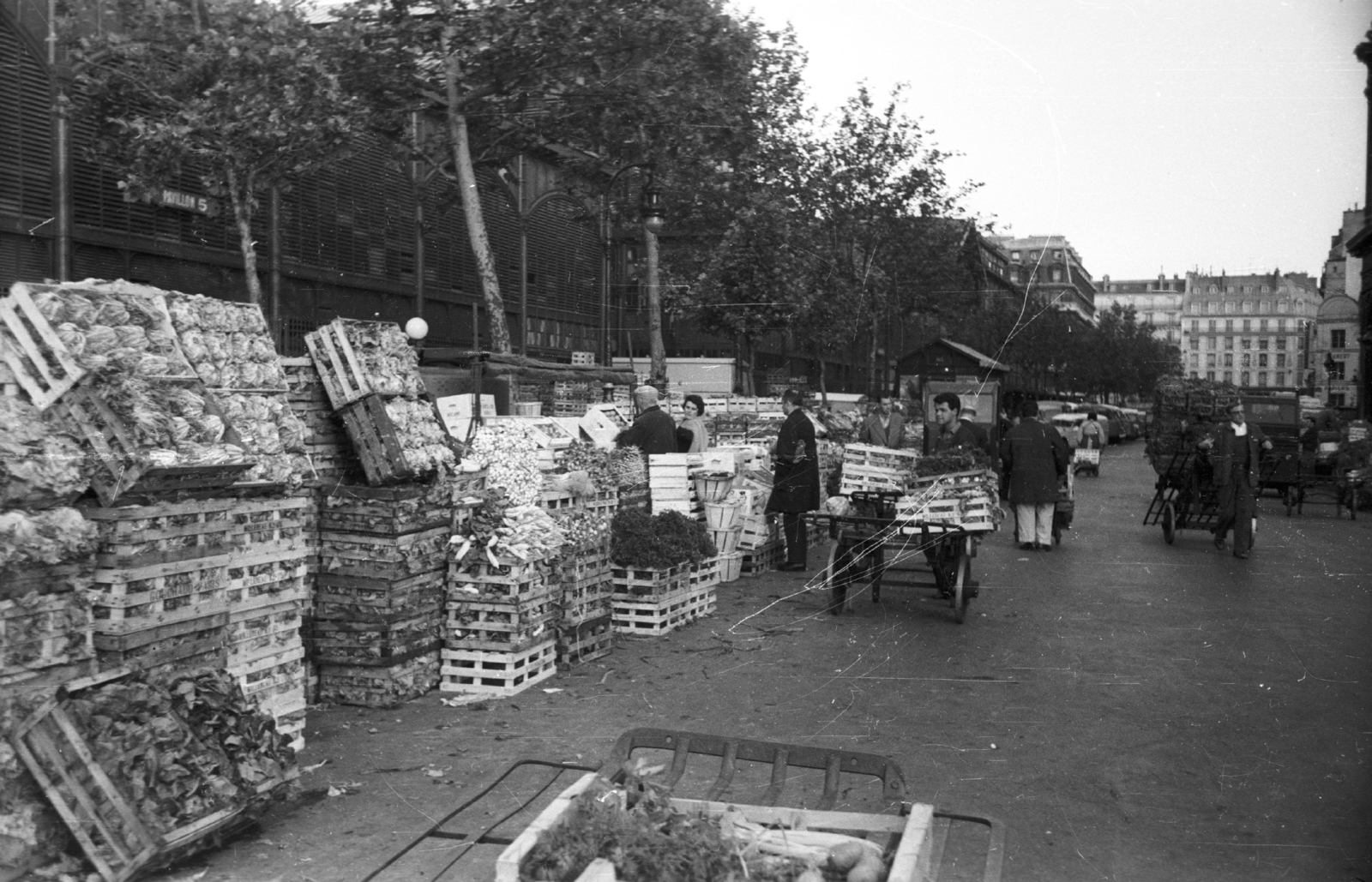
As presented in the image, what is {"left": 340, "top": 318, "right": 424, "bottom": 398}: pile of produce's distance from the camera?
26.3 ft

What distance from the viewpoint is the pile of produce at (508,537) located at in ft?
25.8

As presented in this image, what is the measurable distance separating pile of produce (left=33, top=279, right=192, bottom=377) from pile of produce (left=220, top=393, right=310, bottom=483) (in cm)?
44

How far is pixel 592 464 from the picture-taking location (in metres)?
11.0

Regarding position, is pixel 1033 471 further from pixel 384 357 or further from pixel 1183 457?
pixel 384 357

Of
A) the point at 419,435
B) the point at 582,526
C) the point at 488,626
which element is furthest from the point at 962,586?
the point at 419,435

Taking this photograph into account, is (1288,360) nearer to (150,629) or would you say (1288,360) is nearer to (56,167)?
(56,167)

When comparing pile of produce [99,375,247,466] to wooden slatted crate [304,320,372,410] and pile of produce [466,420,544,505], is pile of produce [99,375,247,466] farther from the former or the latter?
pile of produce [466,420,544,505]

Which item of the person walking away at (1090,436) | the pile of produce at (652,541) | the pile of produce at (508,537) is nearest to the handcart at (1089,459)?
the person walking away at (1090,436)

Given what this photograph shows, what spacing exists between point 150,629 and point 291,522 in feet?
4.34

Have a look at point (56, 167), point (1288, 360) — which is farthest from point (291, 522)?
point (1288, 360)

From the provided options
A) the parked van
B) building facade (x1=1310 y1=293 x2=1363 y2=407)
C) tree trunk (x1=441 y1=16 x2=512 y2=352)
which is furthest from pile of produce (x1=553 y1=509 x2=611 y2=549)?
building facade (x1=1310 y1=293 x2=1363 y2=407)

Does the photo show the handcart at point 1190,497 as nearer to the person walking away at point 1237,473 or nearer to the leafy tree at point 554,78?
the person walking away at point 1237,473

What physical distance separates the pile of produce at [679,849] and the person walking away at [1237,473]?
13.7 metres

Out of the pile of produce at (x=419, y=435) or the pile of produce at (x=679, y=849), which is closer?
the pile of produce at (x=679, y=849)
